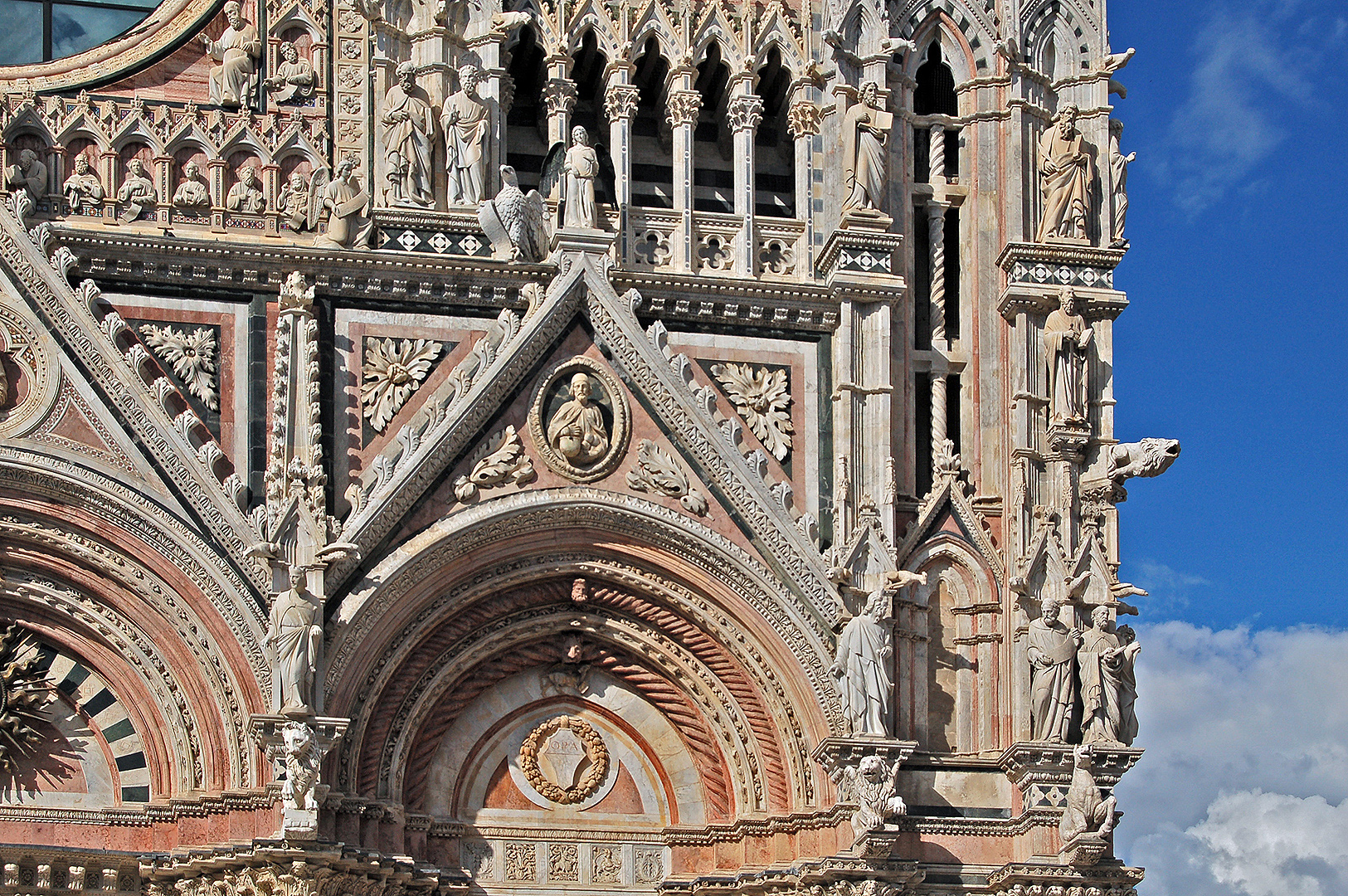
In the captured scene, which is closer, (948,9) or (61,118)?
(61,118)

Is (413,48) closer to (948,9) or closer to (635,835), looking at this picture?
(948,9)

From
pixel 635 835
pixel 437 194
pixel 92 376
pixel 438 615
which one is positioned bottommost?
pixel 635 835

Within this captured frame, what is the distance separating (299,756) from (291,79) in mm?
5994

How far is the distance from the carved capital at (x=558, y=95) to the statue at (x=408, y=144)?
1.09 meters

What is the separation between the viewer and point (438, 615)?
A: 2222 cm

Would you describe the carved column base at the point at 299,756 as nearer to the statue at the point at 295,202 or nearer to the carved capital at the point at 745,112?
the statue at the point at 295,202

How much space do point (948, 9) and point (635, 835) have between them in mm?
7705

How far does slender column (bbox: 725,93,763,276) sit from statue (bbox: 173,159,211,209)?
445 cm

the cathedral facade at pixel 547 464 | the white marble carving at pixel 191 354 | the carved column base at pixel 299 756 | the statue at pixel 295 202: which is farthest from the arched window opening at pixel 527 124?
the carved column base at pixel 299 756

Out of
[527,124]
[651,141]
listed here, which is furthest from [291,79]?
[651,141]

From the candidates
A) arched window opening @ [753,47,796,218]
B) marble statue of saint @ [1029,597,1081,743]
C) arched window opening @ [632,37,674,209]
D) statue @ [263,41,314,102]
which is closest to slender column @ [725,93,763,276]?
arched window opening @ [753,47,796,218]

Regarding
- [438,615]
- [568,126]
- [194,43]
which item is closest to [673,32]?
[568,126]

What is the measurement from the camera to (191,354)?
22.1 meters

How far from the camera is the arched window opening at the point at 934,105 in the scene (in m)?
24.4
